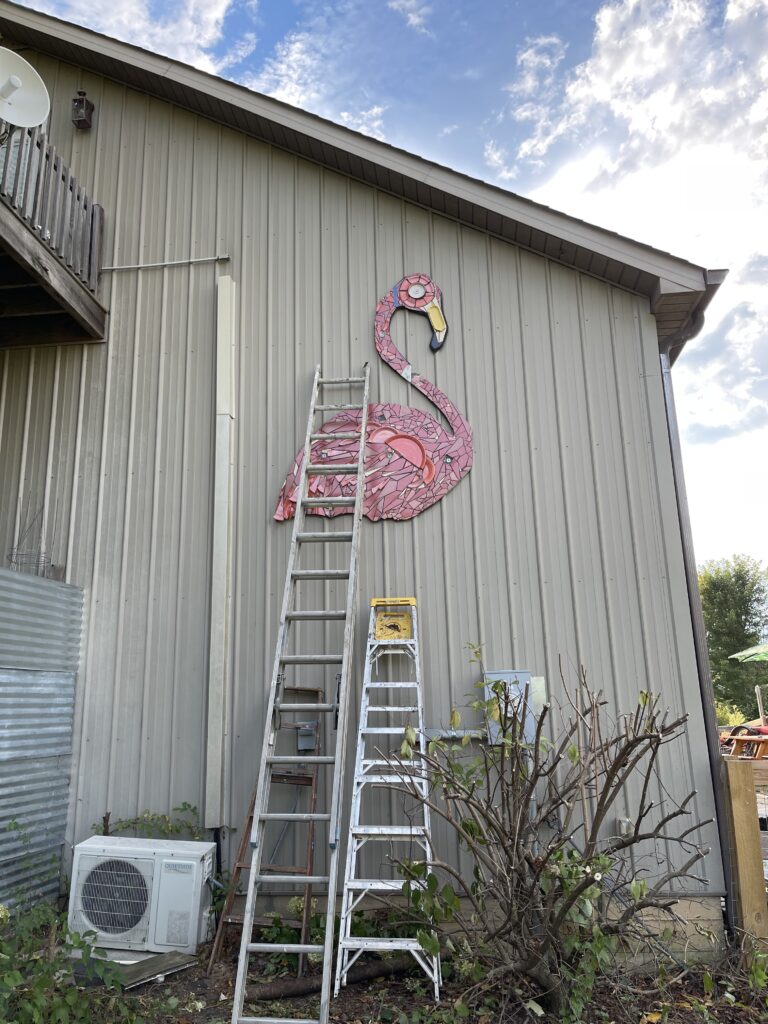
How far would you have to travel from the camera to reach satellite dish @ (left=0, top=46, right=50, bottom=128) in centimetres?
498

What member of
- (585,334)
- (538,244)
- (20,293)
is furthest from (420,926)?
(20,293)

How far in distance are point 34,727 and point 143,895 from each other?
142 cm

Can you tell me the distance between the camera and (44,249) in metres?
5.43

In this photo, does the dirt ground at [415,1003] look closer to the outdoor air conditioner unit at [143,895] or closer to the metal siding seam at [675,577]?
the outdoor air conditioner unit at [143,895]

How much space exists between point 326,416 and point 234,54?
4078 mm

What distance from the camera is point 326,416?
578 centimetres

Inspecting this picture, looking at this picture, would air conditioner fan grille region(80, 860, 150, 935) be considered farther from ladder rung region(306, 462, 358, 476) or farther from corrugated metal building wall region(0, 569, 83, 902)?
ladder rung region(306, 462, 358, 476)

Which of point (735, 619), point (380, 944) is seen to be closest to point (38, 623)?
point (380, 944)

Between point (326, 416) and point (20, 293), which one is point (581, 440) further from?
point (20, 293)

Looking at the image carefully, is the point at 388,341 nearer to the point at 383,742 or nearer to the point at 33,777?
the point at 383,742

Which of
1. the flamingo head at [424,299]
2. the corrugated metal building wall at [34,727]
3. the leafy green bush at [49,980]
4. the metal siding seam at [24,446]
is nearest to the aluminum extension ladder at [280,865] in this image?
the leafy green bush at [49,980]

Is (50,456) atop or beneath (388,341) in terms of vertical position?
beneath

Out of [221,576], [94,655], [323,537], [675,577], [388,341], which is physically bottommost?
[94,655]

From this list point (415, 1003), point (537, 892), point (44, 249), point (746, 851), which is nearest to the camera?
point (537, 892)
